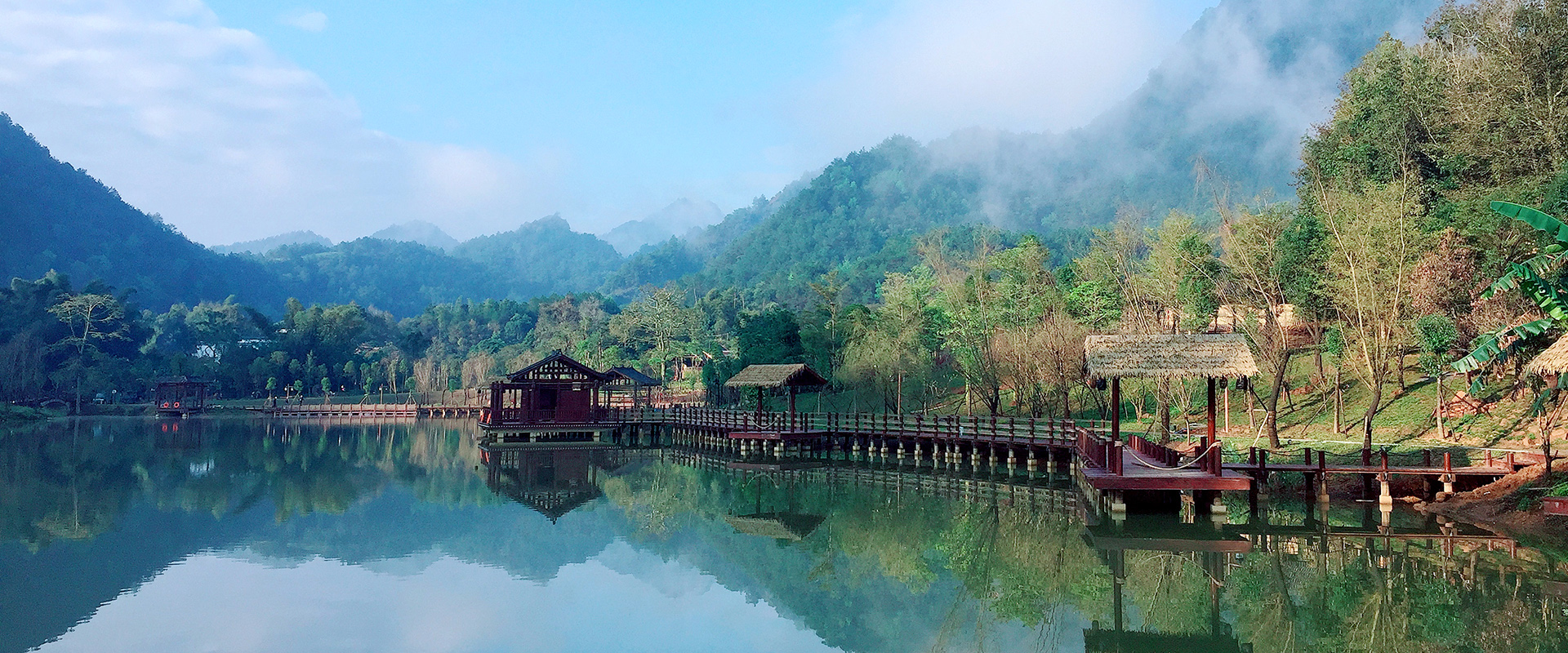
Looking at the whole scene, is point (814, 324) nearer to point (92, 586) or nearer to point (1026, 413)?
point (1026, 413)

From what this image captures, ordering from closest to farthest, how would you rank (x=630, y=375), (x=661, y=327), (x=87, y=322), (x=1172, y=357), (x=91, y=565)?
(x=91, y=565) → (x=1172, y=357) → (x=630, y=375) → (x=87, y=322) → (x=661, y=327)

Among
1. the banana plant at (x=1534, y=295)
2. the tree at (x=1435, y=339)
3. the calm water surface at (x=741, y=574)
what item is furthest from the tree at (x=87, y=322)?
the banana plant at (x=1534, y=295)

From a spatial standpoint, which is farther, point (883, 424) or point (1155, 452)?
point (883, 424)

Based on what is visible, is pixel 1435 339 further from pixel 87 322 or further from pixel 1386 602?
pixel 87 322

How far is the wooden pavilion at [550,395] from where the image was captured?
41.5 meters

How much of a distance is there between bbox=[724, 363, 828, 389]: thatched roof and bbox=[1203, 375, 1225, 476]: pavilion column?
16.1 m

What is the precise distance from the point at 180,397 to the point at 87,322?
40.1 feet

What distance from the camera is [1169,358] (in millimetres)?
18797

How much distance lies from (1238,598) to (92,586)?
1606 cm

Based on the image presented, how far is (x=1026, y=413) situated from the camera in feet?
130

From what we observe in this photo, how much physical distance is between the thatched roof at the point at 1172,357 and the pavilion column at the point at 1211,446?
1.72 ft

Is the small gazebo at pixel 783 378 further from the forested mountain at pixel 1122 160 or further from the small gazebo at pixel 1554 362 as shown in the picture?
the forested mountain at pixel 1122 160

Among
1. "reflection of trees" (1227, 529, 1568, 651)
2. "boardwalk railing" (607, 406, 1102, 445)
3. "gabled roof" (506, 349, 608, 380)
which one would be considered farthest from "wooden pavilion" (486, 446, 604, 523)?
"reflection of trees" (1227, 529, 1568, 651)

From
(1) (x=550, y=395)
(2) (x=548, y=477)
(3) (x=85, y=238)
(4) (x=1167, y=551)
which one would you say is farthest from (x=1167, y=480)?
(3) (x=85, y=238)
